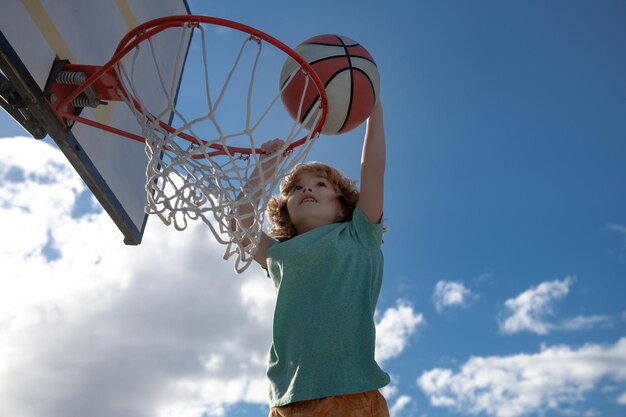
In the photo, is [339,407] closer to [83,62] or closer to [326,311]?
[326,311]

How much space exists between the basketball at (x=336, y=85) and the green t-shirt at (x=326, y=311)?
52cm

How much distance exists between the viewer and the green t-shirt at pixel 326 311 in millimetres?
2670

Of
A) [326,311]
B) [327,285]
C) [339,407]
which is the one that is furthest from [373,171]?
[339,407]

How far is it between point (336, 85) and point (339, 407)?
166 centimetres

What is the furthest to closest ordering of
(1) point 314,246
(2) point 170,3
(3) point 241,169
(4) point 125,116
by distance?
(2) point 170,3 < (4) point 125,116 < (3) point 241,169 < (1) point 314,246

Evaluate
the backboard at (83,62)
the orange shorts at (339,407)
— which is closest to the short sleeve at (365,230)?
the orange shorts at (339,407)

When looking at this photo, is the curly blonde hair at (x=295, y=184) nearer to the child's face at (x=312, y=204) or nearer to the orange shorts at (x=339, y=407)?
the child's face at (x=312, y=204)

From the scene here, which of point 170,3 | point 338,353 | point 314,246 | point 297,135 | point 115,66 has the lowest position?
point 338,353

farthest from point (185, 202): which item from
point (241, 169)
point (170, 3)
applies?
point (170, 3)

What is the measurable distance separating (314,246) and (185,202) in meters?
0.72

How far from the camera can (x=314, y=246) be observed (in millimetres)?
3037

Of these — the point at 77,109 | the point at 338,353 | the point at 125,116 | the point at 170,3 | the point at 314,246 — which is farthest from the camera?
the point at 170,3

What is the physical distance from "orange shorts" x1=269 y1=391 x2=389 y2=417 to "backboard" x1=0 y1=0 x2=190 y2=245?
5.79ft

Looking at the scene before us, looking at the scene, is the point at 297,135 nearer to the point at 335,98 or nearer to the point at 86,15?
the point at 335,98
